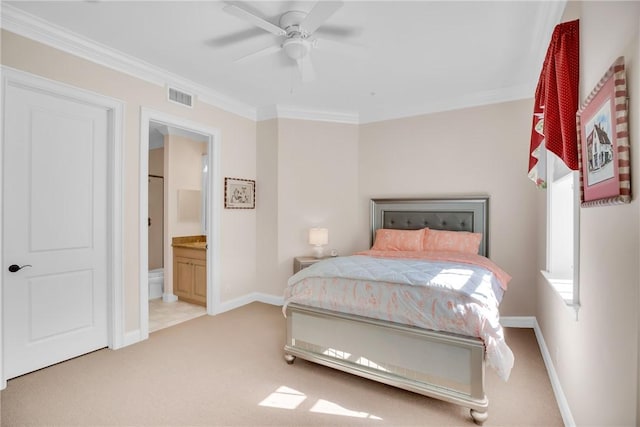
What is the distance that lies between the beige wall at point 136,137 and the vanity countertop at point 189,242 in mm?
534

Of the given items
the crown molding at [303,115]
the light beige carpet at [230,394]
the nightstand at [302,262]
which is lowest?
the light beige carpet at [230,394]

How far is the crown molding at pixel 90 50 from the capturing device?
2.45m

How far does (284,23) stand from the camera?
8.16ft

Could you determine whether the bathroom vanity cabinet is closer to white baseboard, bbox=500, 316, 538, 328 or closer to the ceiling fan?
the ceiling fan

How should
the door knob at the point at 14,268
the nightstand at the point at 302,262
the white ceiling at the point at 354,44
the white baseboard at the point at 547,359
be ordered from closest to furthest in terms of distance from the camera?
the white baseboard at the point at 547,359 < the white ceiling at the point at 354,44 < the door knob at the point at 14,268 < the nightstand at the point at 302,262

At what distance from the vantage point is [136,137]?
3281mm

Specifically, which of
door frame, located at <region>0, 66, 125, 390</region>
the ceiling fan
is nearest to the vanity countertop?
door frame, located at <region>0, 66, 125, 390</region>

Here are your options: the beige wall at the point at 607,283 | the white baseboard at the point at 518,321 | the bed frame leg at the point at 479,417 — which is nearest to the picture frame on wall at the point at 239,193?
the bed frame leg at the point at 479,417

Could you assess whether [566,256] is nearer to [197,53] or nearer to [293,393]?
[293,393]

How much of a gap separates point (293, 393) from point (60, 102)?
3.08 metres

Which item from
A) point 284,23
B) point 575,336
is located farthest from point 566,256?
point 284,23

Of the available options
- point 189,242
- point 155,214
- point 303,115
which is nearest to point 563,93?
point 303,115

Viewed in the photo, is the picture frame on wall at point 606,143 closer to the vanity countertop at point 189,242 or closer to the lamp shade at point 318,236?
the lamp shade at point 318,236

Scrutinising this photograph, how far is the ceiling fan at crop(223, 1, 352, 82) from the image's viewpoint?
201cm
